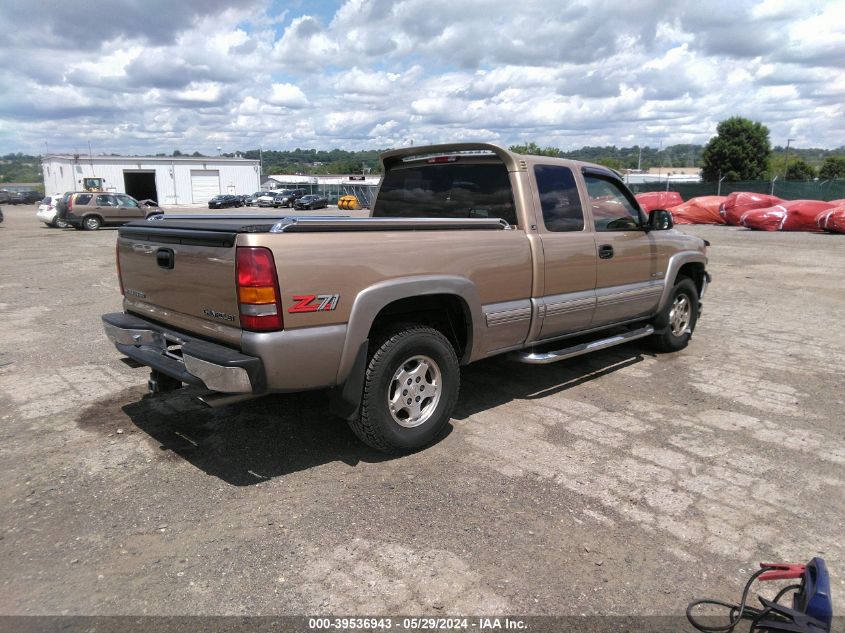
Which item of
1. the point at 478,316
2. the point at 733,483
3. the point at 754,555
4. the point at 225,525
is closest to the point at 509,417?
the point at 478,316

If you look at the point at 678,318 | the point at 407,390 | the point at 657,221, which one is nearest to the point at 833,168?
the point at 678,318

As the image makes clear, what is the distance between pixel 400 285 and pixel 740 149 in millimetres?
61204

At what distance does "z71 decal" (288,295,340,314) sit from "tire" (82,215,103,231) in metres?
25.9

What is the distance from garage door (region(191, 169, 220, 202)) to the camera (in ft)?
198

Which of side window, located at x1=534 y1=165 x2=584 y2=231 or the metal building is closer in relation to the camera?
side window, located at x1=534 y1=165 x2=584 y2=231

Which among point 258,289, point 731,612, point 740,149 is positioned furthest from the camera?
point 740,149

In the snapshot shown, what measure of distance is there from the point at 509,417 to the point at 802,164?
77248mm

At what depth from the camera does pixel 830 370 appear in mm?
6004

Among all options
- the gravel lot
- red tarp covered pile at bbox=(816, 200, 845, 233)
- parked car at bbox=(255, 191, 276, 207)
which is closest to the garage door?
parked car at bbox=(255, 191, 276, 207)

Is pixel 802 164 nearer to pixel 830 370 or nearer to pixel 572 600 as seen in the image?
pixel 830 370

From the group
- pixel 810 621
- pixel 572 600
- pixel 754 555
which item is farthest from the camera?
pixel 754 555

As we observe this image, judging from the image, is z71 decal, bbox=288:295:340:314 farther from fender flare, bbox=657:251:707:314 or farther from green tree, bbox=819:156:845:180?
green tree, bbox=819:156:845:180

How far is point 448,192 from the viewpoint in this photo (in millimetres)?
5117

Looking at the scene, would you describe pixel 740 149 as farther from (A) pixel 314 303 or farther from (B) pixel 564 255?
(A) pixel 314 303
